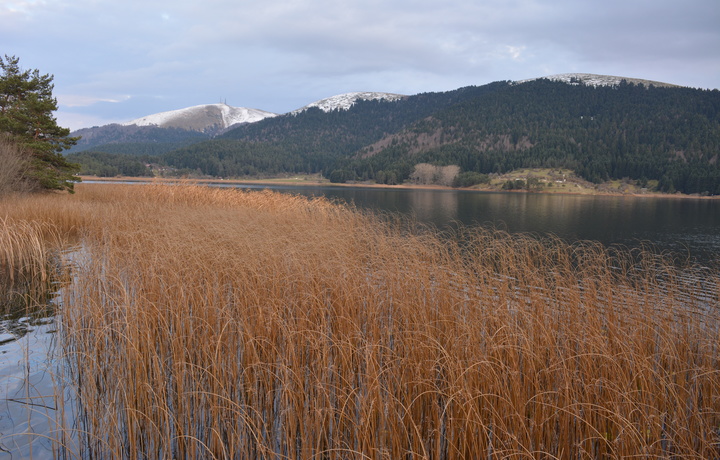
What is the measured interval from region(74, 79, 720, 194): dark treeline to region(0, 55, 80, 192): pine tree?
104 metres

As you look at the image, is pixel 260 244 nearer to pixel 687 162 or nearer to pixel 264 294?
pixel 264 294

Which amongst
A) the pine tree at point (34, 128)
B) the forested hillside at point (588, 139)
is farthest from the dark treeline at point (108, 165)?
the pine tree at point (34, 128)

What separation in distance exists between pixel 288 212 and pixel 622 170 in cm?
12004

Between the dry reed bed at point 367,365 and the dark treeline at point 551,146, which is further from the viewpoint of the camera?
the dark treeline at point 551,146

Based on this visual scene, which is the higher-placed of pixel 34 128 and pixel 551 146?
pixel 551 146

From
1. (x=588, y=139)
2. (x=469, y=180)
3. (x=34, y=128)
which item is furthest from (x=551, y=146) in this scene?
(x=34, y=128)

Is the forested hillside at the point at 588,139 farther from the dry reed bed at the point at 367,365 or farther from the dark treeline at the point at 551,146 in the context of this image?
the dry reed bed at the point at 367,365

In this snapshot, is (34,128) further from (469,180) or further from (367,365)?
(469,180)

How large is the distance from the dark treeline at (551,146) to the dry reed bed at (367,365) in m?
114

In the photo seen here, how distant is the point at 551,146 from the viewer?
14275 cm

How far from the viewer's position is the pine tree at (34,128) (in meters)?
18.4

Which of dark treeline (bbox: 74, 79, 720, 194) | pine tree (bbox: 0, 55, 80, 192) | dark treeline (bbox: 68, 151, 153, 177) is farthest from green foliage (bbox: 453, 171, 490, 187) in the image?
pine tree (bbox: 0, 55, 80, 192)

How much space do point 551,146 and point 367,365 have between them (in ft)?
517

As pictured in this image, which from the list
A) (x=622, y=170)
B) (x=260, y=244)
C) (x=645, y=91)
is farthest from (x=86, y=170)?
(x=645, y=91)
